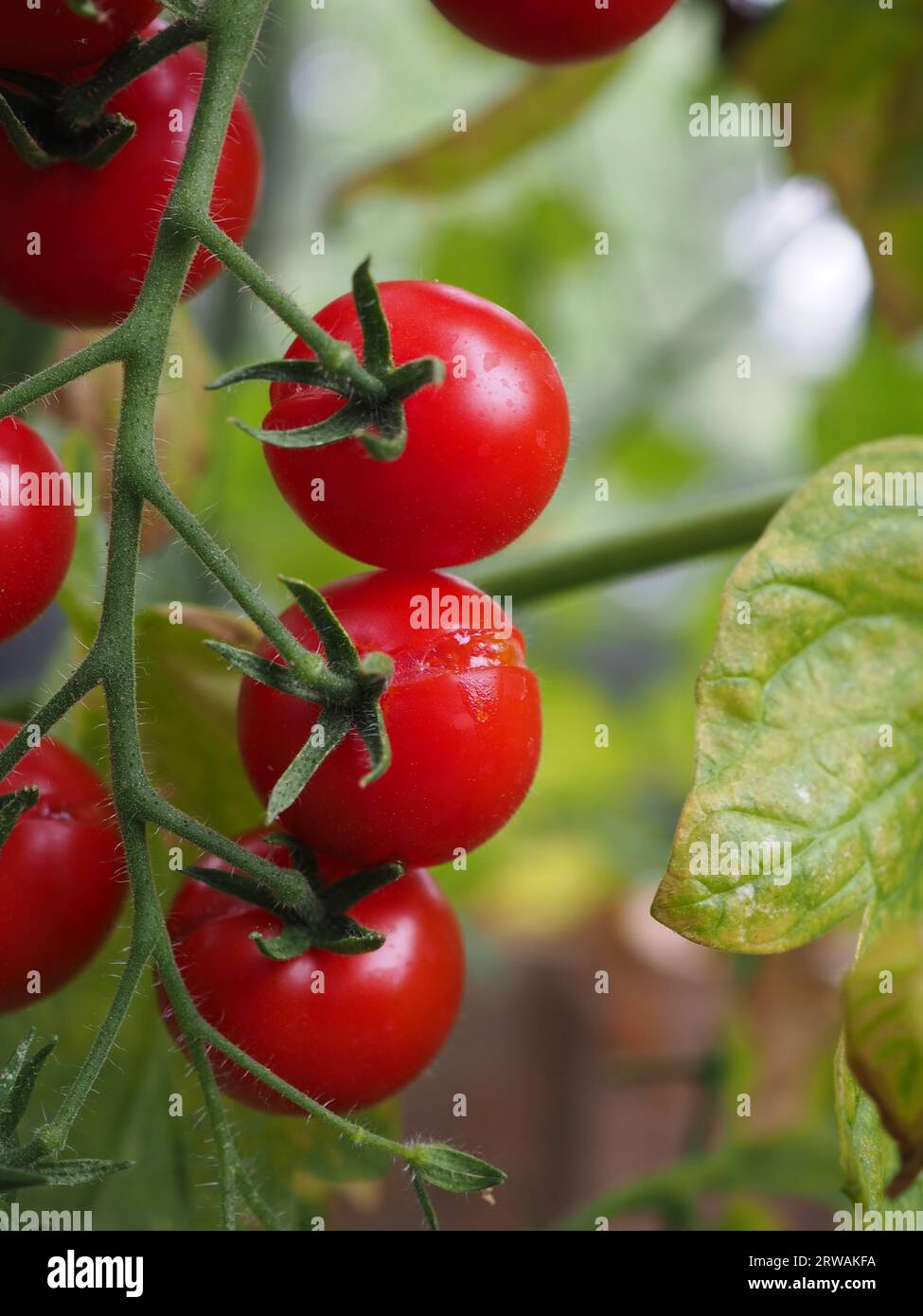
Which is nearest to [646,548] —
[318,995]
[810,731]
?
[810,731]

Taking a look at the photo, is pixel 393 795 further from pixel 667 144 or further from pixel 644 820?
pixel 667 144

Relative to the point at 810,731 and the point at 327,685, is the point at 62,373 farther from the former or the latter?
the point at 810,731

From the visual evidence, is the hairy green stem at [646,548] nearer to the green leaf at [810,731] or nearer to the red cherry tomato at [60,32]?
the green leaf at [810,731]

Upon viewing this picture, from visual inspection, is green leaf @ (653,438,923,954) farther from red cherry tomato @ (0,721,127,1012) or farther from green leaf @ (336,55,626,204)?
green leaf @ (336,55,626,204)

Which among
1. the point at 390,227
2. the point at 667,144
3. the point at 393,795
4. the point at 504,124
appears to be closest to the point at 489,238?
the point at 504,124

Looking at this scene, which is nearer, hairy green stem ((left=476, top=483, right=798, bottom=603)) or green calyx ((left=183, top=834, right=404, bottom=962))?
green calyx ((left=183, top=834, right=404, bottom=962))

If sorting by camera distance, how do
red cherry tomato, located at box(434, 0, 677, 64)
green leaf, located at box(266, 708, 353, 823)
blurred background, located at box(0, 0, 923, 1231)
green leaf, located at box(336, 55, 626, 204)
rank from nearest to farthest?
green leaf, located at box(266, 708, 353, 823) → red cherry tomato, located at box(434, 0, 677, 64) → blurred background, located at box(0, 0, 923, 1231) → green leaf, located at box(336, 55, 626, 204)

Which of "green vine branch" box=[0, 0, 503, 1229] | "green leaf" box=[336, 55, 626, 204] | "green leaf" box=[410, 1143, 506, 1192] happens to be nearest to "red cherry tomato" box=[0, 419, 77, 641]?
"green vine branch" box=[0, 0, 503, 1229]
